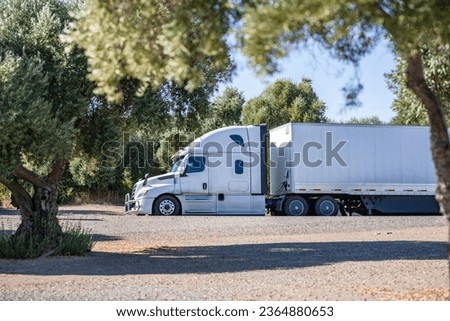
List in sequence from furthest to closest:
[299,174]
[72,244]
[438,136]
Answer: [299,174] < [72,244] < [438,136]

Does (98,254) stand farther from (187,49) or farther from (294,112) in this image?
(294,112)

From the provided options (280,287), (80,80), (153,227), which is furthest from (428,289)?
(153,227)

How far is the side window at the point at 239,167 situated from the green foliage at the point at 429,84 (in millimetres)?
15899

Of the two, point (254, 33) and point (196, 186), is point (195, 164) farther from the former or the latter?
point (254, 33)

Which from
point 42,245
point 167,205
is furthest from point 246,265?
point 167,205

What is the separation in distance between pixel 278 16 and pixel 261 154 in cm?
2526

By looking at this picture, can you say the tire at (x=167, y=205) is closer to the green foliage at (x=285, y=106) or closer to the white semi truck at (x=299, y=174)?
the white semi truck at (x=299, y=174)

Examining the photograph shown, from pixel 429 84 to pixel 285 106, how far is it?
4775 centimetres

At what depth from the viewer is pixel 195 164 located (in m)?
30.8

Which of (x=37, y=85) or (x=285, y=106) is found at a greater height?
(x=285, y=106)

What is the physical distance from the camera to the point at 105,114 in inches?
666

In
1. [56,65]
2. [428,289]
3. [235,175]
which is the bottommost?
[428,289]

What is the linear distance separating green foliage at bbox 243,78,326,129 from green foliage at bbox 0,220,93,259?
40997 millimetres
